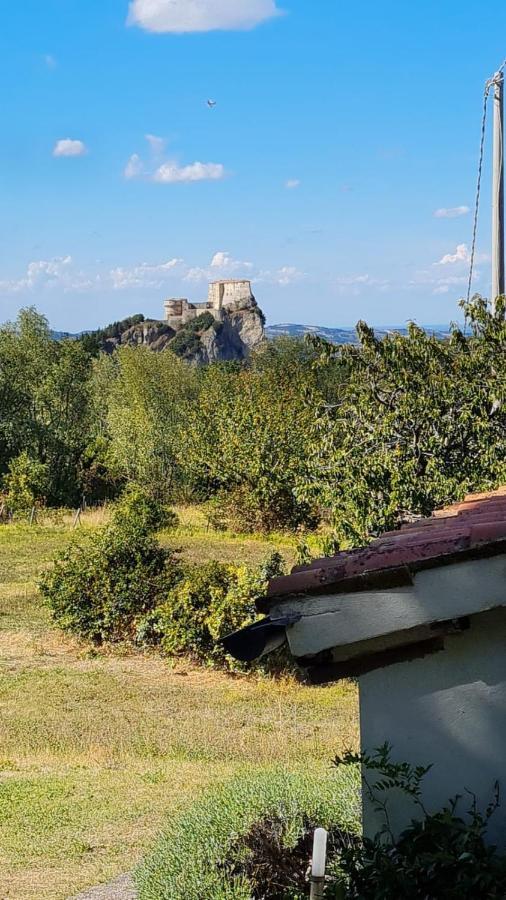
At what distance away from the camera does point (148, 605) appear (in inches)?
682

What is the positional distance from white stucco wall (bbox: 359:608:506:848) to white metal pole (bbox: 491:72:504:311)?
8.76m

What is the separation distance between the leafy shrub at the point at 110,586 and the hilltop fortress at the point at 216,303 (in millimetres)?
125780

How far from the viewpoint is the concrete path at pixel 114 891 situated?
6094 mm

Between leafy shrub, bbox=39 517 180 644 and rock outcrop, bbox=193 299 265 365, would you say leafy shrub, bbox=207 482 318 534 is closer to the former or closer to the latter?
leafy shrub, bbox=39 517 180 644

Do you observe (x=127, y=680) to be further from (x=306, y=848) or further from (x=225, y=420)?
(x=225, y=420)

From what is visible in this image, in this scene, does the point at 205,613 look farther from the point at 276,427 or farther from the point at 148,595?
the point at 276,427

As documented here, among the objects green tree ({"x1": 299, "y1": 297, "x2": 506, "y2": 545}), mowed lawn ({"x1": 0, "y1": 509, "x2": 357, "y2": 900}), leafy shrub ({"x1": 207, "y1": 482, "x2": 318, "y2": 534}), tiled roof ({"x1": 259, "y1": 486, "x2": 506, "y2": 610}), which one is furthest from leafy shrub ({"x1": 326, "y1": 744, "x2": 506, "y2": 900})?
leafy shrub ({"x1": 207, "y1": 482, "x2": 318, "y2": 534})

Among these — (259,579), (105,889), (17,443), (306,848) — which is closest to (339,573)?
(306,848)

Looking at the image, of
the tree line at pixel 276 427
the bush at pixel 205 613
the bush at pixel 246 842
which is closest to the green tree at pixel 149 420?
the tree line at pixel 276 427

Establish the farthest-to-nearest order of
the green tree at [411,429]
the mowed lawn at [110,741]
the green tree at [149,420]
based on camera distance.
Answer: the green tree at [149,420] < the green tree at [411,429] < the mowed lawn at [110,741]

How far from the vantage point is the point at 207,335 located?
13575cm

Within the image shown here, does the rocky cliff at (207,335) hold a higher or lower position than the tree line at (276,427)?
higher

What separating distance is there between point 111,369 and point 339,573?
6000 centimetres

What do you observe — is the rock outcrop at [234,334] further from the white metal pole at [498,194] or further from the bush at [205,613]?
the white metal pole at [498,194]
